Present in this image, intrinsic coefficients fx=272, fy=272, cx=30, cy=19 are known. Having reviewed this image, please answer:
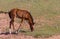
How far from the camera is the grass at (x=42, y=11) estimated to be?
16.7 metres

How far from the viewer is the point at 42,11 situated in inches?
973

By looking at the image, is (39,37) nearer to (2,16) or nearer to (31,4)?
(2,16)

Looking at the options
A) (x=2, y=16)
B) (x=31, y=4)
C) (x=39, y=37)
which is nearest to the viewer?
(x=39, y=37)

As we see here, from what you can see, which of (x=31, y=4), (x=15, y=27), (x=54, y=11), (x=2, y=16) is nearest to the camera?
(x=15, y=27)

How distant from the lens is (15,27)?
17812 millimetres

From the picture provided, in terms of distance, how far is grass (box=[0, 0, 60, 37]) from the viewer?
16.7m

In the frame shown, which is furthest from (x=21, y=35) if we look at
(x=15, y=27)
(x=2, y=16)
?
(x=2, y=16)

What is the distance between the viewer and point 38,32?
646 inches

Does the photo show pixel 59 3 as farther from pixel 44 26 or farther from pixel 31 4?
pixel 44 26

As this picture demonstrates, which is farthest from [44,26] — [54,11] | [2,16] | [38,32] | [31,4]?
[31,4]

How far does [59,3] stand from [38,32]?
1190 centimetres

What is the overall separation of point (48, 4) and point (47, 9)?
220cm

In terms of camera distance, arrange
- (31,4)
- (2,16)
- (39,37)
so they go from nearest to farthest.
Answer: (39,37), (2,16), (31,4)

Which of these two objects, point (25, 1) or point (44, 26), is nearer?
point (44, 26)
